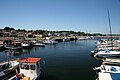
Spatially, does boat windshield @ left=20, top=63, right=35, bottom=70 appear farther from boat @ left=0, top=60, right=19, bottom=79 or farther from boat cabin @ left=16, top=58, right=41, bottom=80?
boat @ left=0, top=60, right=19, bottom=79

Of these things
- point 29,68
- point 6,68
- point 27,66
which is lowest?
point 6,68

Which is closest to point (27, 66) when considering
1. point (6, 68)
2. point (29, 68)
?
point (29, 68)

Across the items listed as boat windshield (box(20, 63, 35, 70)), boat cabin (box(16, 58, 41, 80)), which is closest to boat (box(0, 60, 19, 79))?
boat windshield (box(20, 63, 35, 70))

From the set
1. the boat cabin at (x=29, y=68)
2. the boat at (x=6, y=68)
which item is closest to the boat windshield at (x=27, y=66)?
the boat cabin at (x=29, y=68)

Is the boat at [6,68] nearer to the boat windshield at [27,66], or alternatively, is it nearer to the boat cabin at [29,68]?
the boat windshield at [27,66]

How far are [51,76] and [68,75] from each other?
306 cm

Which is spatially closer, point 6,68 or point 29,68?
point 29,68

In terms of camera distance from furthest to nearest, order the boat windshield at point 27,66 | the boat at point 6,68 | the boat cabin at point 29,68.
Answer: the boat at point 6,68 → the boat windshield at point 27,66 → the boat cabin at point 29,68

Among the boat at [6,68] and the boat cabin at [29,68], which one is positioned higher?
the boat cabin at [29,68]

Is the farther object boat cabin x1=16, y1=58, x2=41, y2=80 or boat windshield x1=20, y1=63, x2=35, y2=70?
boat windshield x1=20, y1=63, x2=35, y2=70

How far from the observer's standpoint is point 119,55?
43.7 metres

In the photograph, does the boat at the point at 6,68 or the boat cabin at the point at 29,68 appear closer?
the boat cabin at the point at 29,68

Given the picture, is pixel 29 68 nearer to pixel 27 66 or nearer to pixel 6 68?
pixel 27 66

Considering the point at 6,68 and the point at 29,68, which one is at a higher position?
the point at 29,68
